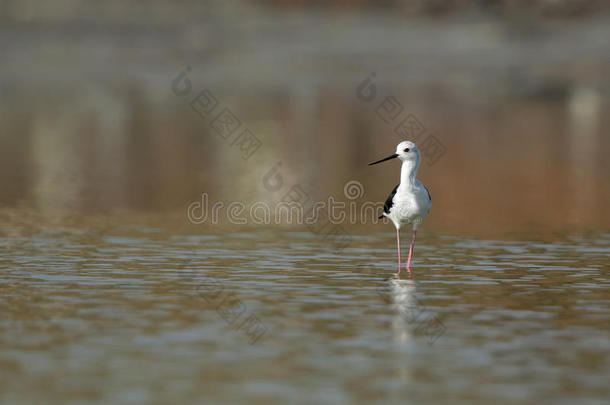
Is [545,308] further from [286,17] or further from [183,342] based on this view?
[286,17]

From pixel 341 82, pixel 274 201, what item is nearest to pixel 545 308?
pixel 274 201

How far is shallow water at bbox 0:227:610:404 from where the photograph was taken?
503 inches

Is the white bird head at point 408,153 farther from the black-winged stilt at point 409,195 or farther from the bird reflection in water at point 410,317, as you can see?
the bird reflection in water at point 410,317

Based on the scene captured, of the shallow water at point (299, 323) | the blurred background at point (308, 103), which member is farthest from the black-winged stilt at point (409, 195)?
the blurred background at point (308, 103)

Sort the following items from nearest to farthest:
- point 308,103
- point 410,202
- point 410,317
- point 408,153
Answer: point 410,317 → point 410,202 → point 408,153 → point 308,103

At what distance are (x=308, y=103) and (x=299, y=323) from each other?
231ft

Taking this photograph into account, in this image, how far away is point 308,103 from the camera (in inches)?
3376

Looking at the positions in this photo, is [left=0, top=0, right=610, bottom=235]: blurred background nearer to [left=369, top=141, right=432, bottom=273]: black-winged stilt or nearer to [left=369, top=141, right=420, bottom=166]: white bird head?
[left=369, top=141, right=432, bottom=273]: black-winged stilt

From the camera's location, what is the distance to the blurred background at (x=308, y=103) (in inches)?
1283

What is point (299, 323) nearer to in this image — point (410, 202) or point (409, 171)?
point (410, 202)

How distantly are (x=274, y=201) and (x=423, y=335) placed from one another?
15098 millimetres

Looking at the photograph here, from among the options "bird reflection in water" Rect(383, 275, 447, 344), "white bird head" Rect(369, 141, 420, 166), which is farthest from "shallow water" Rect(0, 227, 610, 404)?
"white bird head" Rect(369, 141, 420, 166)

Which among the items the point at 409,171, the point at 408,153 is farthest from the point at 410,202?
the point at 408,153

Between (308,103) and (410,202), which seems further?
(308,103)
